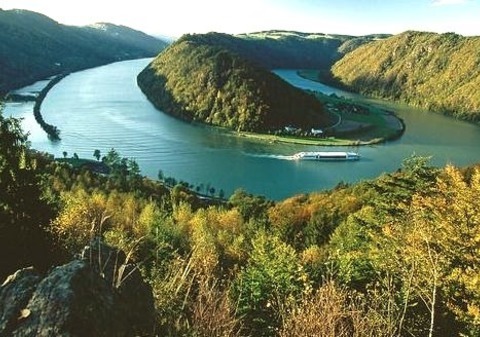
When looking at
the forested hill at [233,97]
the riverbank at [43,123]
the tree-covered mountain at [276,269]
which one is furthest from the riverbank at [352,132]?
the tree-covered mountain at [276,269]

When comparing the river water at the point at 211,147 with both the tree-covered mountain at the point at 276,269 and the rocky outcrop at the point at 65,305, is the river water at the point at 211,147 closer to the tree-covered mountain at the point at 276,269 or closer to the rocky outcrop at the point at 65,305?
the tree-covered mountain at the point at 276,269

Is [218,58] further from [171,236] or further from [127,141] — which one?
[171,236]

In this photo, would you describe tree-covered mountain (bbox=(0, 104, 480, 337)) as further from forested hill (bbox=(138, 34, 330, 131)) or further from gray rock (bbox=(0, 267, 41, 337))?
forested hill (bbox=(138, 34, 330, 131))

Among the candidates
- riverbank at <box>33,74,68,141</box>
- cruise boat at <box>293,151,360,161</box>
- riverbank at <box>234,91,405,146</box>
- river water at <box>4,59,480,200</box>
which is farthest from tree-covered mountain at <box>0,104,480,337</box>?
riverbank at <box>234,91,405,146</box>

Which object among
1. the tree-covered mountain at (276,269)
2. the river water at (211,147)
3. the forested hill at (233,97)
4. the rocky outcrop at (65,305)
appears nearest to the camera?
the rocky outcrop at (65,305)

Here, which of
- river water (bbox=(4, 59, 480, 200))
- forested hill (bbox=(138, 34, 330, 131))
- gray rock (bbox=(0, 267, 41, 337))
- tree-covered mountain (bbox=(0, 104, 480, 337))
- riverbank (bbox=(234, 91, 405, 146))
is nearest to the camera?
gray rock (bbox=(0, 267, 41, 337))

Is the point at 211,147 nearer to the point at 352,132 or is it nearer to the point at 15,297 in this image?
the point at 352,132

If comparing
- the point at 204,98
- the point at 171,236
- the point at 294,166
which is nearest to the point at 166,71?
the point at 204,98

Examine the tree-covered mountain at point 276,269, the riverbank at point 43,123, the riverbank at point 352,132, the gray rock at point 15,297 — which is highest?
the gray rock at point 15,297
